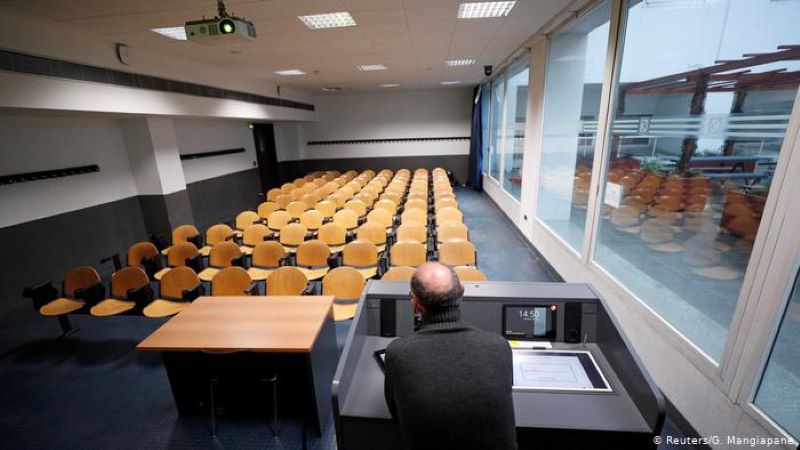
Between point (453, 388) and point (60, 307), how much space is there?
4281mm

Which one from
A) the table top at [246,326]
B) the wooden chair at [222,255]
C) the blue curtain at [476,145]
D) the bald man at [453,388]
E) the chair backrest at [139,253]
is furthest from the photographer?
the blue curtain at [476,145]

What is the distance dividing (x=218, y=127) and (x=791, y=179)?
9147 millimetres

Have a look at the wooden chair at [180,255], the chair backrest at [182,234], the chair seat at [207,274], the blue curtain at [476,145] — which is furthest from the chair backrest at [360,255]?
the blue curtain at [476,145]

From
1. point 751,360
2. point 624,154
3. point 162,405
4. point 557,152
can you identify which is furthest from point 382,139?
point 751,360

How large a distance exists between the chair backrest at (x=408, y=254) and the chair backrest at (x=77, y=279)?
3.24m

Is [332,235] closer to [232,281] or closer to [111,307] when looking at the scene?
[232,281]

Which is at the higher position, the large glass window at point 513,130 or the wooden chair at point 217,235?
the large glass window at point 513,130

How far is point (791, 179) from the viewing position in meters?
1.53

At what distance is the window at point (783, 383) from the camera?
1.57 meters

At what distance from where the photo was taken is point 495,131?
9.80 metres

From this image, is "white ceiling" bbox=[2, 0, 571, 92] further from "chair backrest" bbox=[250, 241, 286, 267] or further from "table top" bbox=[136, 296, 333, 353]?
"table top" bbox=[136, 296, 333, 353]

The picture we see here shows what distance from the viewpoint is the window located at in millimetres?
1568

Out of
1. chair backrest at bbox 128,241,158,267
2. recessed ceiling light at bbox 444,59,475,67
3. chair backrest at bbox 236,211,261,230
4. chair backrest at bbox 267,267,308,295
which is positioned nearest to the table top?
chair backrest at bbox 267,267,308,295

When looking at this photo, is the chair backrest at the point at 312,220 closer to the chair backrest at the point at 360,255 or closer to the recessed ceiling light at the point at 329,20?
the chair backrest at the point at 360,255
